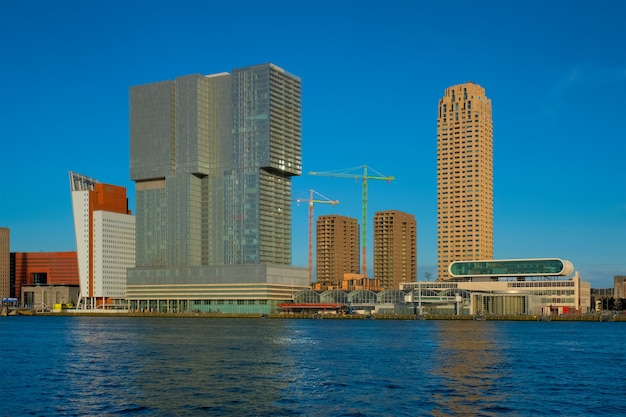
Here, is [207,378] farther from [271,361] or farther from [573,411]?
[573,411]

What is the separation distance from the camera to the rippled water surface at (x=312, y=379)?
203 ft

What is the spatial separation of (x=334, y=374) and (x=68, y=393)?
26374mm

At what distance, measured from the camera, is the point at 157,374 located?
8112cm

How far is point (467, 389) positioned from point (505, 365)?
22727 millimetres

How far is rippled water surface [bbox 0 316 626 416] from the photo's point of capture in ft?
203

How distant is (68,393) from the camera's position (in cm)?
6900

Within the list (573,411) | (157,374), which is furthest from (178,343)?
(573,411)

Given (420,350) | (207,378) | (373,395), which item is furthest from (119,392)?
(420,350)

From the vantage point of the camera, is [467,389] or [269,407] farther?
[467,389]

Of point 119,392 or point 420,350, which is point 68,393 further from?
point 420,350

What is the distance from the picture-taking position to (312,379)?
78438 millimetres

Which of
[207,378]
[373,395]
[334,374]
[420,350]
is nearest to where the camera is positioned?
[373,395]

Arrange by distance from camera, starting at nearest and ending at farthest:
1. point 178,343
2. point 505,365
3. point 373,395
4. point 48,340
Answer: point 373,395
point 505,365
point 178,343
point 48,340

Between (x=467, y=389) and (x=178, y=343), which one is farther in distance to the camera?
(x=178, y=343)
